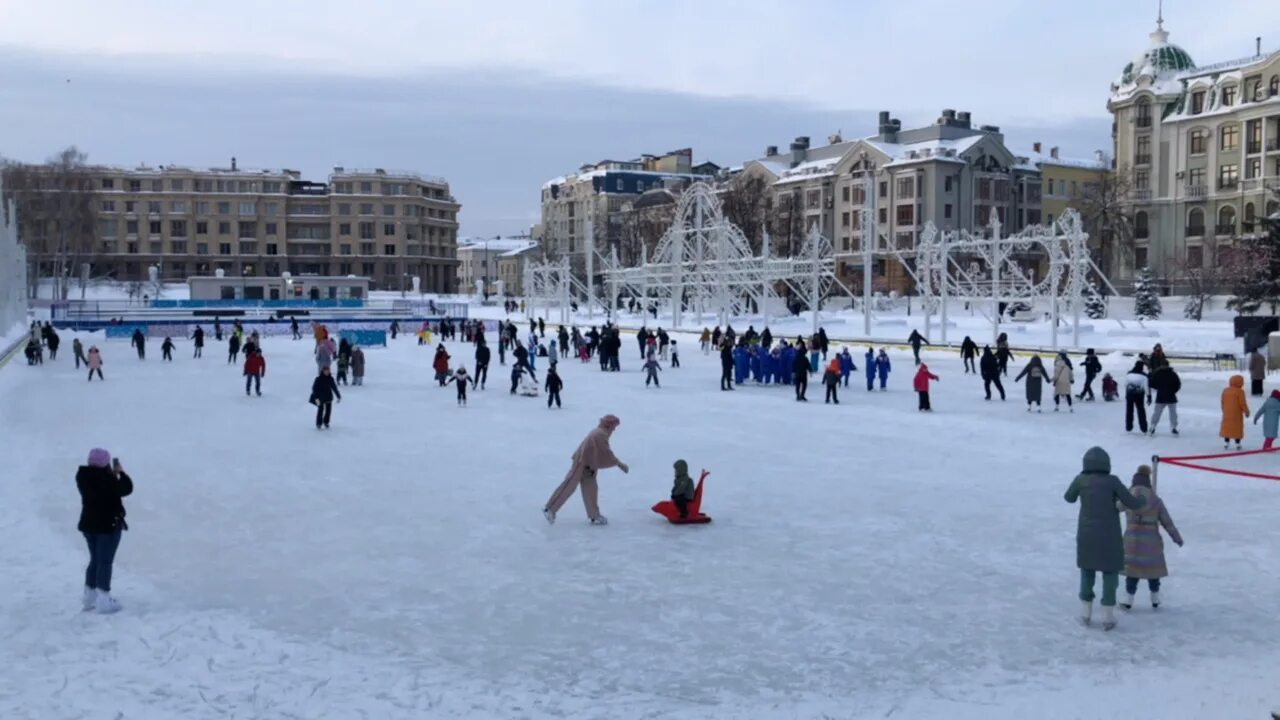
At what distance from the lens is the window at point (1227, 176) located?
202ft

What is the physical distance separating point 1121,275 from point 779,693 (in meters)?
68.4

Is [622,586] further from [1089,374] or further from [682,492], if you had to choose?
[1089,374]

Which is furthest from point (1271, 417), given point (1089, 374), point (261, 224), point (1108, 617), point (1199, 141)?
point (261, 224)

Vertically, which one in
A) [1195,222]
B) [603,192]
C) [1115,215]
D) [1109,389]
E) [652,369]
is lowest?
[1109,389]

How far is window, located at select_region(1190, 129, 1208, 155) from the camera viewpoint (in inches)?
2482

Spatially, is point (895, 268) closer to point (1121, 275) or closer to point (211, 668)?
point (1121, 275)

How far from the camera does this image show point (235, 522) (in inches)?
429

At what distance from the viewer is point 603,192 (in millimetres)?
120250

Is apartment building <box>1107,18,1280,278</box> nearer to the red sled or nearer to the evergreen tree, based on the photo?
the evergreen tree

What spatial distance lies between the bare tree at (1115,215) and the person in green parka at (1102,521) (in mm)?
62129

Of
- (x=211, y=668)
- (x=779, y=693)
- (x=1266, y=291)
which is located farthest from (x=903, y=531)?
(x=1266, y=291)

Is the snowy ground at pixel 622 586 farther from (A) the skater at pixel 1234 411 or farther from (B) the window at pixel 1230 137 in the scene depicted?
(B) the window at pixel 1230 137

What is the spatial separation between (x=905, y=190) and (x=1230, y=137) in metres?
23.1

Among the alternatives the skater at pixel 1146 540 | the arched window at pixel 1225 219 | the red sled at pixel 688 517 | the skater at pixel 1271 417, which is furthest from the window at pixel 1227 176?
the skater at pixel 1146 540
